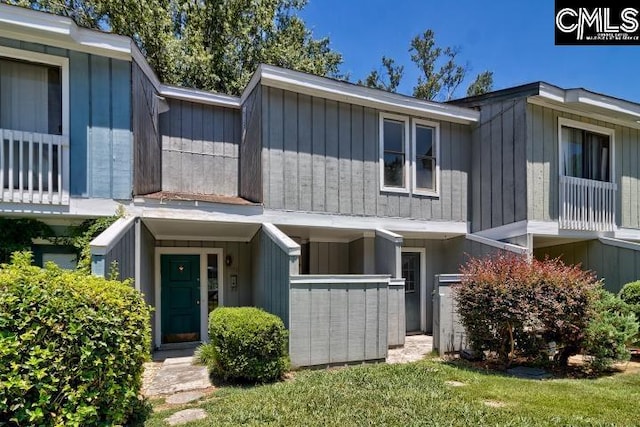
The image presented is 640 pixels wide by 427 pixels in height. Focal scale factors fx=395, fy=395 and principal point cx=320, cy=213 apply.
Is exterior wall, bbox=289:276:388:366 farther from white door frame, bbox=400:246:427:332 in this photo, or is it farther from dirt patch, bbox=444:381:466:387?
white door frame, bbox=400:246:427:332

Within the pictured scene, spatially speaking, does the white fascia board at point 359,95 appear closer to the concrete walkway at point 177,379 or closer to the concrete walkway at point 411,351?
the concrete walkway at point 411,351

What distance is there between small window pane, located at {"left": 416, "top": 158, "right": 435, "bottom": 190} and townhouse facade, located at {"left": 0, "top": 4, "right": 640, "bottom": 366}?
0.16 feet

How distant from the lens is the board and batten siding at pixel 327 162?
325 inches

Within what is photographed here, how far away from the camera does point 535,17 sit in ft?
35.7

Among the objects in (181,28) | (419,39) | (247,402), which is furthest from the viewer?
(419,39)

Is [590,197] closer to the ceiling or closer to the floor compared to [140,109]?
closer to the floor

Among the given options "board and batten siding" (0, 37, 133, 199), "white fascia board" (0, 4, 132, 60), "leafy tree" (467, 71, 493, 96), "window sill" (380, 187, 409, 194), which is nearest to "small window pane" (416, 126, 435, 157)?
"window sill" (380, 187, 409, 194)

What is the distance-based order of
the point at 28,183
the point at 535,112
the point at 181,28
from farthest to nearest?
the point at 181,28 < the point at 535,112 < the point at 28,183

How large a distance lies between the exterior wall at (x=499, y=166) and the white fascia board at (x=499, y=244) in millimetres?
416

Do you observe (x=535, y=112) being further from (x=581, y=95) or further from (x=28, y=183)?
(x=28, y=183)

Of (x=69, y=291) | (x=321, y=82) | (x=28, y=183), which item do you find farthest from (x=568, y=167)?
(x=28, y=183)

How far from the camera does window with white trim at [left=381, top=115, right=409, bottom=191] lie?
938 centimetres

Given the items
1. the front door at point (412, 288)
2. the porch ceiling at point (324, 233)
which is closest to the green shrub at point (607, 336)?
the front door at point (412, 288)

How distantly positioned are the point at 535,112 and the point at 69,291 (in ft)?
31.5
